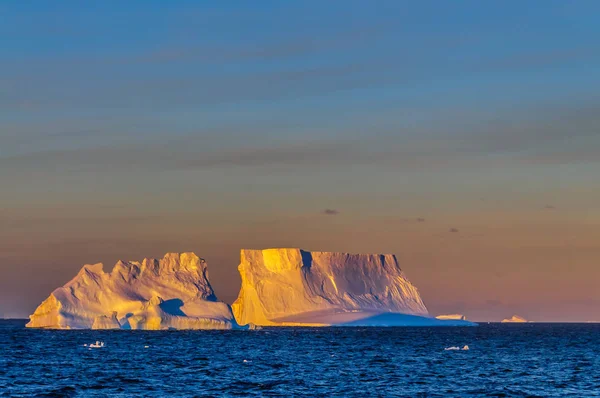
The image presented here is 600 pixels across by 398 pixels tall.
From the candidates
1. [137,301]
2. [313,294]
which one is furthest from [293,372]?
[313,294]

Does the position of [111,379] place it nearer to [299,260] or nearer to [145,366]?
[145,366]

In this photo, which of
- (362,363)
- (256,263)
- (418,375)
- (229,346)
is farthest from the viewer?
(256,263)

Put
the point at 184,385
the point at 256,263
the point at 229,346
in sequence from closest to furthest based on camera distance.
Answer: the point at 184,385 < the point at 229,346 < the point at 256,263

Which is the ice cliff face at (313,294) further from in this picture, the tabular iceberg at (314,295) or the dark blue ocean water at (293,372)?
the dark blue ocean water at (293,372)

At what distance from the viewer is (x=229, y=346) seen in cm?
8356

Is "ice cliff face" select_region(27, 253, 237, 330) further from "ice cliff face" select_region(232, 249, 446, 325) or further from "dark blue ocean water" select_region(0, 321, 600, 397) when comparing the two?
"dark blue ocean water" select_region(0, 321, 600, 397)

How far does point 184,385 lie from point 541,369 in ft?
76.7

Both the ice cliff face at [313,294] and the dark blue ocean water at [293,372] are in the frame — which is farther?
the ice cliff face at [313,294]

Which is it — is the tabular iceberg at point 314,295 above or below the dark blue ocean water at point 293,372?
above

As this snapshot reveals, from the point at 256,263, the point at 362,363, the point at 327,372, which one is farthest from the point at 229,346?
the point at 256,263

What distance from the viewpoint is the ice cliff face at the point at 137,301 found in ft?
380

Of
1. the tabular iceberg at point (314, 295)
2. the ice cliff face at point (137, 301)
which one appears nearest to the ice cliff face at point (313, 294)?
the tabular iceberg at point (314, 295)

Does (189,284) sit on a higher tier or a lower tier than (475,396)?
higher

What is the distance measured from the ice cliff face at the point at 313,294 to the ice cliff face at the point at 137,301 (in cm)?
3520
